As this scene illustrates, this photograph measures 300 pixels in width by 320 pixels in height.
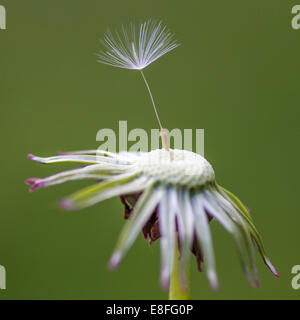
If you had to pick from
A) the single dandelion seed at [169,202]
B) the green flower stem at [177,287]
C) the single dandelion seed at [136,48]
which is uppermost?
the single dandelion seed at [136,48]

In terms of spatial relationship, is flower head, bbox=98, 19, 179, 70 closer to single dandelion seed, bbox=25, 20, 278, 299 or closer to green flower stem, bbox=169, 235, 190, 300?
single dandelion seed, bbox=25, 20, 278, 299

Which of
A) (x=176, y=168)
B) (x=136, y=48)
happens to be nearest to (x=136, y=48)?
(x=136, y=48)

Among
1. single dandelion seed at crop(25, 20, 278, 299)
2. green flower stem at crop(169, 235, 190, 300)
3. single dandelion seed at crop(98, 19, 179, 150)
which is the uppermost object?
single dandelion seed at crop(98, 19, 179, 150)

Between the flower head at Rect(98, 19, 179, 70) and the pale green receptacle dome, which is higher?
the flower head at Rect(98, 19, 179, 70)

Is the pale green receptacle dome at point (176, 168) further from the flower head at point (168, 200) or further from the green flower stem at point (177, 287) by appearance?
the green flower stem at point (177, 287)

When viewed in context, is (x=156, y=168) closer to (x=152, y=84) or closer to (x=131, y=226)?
(x=131, y=226)

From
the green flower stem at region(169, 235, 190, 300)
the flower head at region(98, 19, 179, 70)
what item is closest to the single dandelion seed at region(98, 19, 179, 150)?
the flower head at region(98, 19, 179, 70)

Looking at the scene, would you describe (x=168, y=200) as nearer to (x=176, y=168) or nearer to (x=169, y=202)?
(x=169, y=202)

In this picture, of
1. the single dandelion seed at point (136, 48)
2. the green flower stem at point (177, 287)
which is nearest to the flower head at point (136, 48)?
the single dandelion seed at point (136, 48)

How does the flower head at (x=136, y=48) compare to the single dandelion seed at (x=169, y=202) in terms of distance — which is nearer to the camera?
the single dandelion seed at (x=169, y=202)

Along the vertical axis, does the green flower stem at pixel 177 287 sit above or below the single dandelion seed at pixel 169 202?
below
